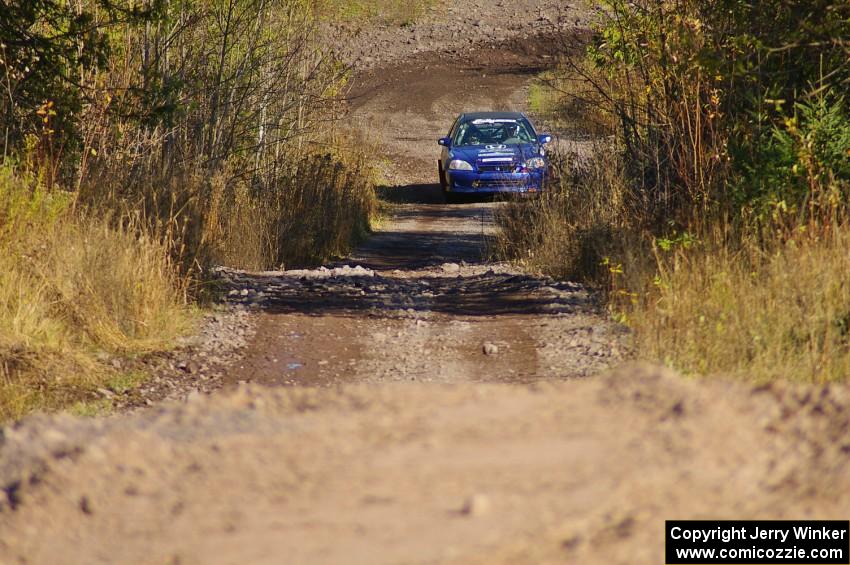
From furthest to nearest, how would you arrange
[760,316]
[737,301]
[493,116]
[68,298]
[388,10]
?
1. [388,10]
2. [493,116]
3. [68,298]
4. [737,301]
5. [760,316]

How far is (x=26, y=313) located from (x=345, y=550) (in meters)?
4.85

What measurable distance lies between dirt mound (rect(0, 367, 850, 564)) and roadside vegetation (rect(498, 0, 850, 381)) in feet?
6.54

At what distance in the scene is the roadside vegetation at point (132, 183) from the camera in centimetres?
795

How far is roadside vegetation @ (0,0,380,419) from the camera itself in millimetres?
7953

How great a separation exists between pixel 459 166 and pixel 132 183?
1132 centimetres

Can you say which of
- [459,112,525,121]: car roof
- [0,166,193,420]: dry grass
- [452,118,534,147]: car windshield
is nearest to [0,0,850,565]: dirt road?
[0,166,193,420]: dry grass

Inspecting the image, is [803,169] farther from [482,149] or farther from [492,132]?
[492,132]

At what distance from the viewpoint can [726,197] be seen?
925cm

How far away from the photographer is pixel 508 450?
3926mm

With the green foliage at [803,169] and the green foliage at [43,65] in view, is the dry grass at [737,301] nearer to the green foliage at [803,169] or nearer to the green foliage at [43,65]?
the green foliage at [803,169]

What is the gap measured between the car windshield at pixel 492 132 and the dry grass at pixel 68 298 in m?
13.0

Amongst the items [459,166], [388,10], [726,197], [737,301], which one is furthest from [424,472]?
[388,10]

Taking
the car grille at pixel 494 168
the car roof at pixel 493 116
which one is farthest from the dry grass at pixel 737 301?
the car roof at pixel 493 116

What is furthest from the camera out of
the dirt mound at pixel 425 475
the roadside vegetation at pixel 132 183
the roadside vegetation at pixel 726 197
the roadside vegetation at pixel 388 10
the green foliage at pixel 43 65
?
the roadside vegetation at pixel 388 10
